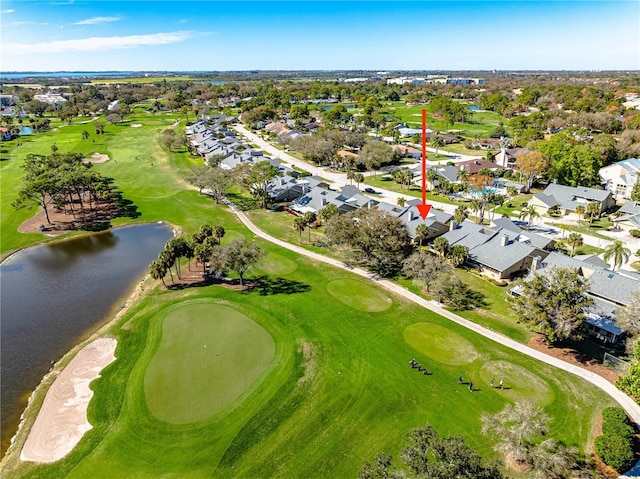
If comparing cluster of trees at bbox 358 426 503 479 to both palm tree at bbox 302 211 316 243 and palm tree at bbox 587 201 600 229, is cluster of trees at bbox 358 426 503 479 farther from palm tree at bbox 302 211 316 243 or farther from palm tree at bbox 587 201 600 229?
palm tree at bbox 587 201 600 229

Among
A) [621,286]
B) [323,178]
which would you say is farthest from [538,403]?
[323,178]

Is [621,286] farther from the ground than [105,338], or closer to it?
farther from the ground

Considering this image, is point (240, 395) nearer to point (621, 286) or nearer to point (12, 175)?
point (621, 286)

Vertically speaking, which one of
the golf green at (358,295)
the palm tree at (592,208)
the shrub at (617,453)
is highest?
the palm tree at (592,208)

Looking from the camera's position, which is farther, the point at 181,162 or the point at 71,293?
the point at 181,162

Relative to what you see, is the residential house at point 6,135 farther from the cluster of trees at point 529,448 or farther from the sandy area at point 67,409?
the cluster of trees at point 529,448

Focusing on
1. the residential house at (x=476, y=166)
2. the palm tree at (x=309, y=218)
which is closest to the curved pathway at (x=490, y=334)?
the palm tree at (x=309, y=218)
